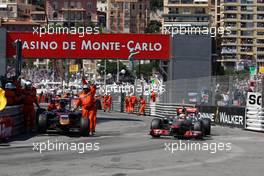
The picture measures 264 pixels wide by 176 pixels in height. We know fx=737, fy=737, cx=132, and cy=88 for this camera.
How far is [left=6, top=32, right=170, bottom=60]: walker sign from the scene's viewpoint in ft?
132

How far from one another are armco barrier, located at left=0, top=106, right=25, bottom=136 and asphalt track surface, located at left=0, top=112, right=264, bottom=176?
2.62ft

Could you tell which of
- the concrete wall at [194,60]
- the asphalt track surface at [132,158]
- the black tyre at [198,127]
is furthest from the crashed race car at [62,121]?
the concrete wall at [194,60]

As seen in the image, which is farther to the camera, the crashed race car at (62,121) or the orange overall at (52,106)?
the orange overall at (52,106)

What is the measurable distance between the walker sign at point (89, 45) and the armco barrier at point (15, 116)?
→ 53.9 ft

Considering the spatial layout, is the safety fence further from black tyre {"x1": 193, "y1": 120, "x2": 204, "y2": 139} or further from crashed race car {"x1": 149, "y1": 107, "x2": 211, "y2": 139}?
black tyre {"x1": 193, "y1": 120, "x2": 204, "y2": 139}

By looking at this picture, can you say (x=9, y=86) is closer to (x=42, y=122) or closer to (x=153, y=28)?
(x=42, y=122)

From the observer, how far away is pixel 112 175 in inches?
507

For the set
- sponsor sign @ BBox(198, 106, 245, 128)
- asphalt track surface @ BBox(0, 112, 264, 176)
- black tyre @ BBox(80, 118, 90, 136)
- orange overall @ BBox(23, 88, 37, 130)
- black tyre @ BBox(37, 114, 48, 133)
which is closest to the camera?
asphalt track surface @ BBox(0, 112, 264, 176)

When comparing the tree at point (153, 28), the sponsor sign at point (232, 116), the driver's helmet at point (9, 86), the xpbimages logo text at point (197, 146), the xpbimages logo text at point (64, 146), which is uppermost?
the tree at point (153, 28)

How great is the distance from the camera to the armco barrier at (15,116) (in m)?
21.2

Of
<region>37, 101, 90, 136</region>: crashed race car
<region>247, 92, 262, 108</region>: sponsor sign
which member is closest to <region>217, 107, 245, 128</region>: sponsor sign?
<region>247, 92, 262, 108</region>: sponsor sign

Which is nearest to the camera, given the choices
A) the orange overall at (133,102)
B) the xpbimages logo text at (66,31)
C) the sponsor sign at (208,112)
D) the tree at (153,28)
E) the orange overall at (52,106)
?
the orange overall at (52,106)

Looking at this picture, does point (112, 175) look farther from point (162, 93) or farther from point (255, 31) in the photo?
point (255, 31)

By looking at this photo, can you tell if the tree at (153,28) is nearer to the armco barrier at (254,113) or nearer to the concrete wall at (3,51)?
the concrete wall at (3,51)
